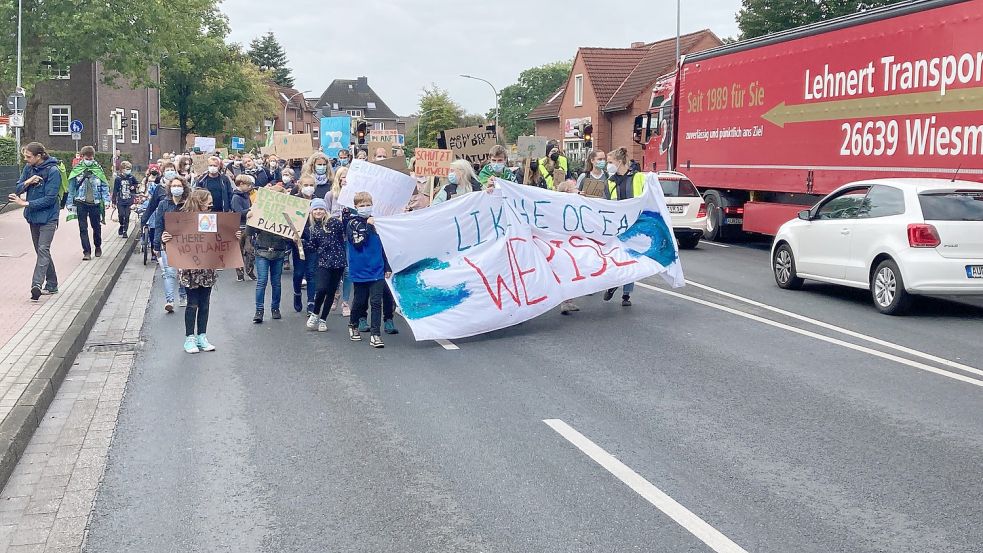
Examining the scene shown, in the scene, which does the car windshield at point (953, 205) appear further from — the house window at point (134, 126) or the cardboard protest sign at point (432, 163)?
the house window at point (134, 126)

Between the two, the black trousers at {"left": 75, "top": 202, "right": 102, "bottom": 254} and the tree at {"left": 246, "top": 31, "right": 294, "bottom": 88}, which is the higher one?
the tree at {"left": 246, "top": 31, "right": 294, "bottom": 88}

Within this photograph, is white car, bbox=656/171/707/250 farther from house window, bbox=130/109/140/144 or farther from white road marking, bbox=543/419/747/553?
house window, bbox=130/109/140/144

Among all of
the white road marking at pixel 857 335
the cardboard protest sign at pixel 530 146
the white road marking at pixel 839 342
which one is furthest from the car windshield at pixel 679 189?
the cardboard protest sign at pixel 530 146

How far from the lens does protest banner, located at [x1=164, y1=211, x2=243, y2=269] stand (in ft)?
33.9

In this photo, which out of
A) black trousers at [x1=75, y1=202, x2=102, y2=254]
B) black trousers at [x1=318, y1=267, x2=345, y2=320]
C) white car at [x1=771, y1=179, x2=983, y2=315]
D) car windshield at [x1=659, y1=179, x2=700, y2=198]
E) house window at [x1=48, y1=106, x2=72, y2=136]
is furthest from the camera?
house window at [x1=48, y1=106, x2=72, y2=136]

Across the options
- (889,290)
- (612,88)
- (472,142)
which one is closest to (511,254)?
(889,290)

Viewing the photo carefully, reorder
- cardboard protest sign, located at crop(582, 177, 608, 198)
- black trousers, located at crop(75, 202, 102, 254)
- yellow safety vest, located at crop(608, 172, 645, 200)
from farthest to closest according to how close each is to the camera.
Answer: black trousers, located at crop(75, 202, 102, 254), cardboard protest sign, located at crop(582, 177, 608, 198), yellow safety vest, located at crop(608, 172, 645, 200)

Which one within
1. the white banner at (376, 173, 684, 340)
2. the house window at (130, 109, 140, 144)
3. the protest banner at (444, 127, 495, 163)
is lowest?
the white banner at (376, 173, 684, 340)

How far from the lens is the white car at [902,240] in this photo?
12.2m

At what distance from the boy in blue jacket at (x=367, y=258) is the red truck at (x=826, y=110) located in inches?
337

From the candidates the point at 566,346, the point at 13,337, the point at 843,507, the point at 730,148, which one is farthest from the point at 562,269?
the point at 730,148

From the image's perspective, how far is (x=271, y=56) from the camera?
475 ft

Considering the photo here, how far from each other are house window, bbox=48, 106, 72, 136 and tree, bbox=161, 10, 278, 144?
1801cm

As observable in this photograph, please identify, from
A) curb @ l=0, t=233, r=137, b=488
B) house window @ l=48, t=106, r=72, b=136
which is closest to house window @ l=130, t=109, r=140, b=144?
house window @ l=48, t=106, r=72, b=136
